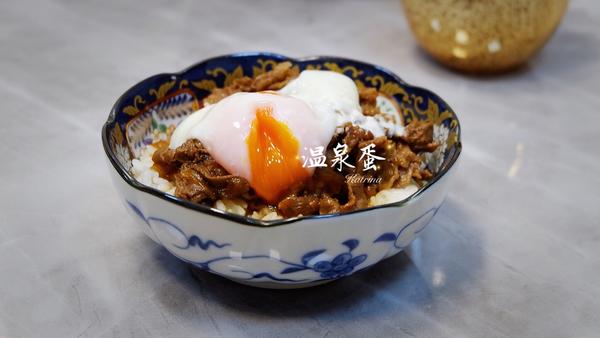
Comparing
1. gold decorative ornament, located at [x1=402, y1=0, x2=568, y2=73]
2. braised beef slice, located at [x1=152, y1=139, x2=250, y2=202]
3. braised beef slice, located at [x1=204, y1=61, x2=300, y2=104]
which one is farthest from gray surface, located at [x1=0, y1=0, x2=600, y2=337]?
braised beef slice, located at [x1=204, y1=61, x2=300, y2=104]

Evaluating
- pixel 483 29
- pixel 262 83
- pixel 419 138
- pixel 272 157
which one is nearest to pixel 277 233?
pixel 272 157

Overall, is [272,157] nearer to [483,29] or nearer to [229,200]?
[229,200]

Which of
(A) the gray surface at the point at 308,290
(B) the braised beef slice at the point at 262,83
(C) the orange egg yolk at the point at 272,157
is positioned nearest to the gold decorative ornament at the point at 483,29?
(A) the gray surface at the point at 308,290

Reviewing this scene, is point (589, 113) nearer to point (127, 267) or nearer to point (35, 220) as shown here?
point (127, 267)

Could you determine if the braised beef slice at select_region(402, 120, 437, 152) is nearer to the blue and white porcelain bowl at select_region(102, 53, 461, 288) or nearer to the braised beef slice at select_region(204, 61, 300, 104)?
the blue and white porcelain bowl at select_region(102, 53, 461, 288)

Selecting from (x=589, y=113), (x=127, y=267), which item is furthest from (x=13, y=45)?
(x=589, y=113)

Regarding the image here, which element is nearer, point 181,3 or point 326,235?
point 326,235
